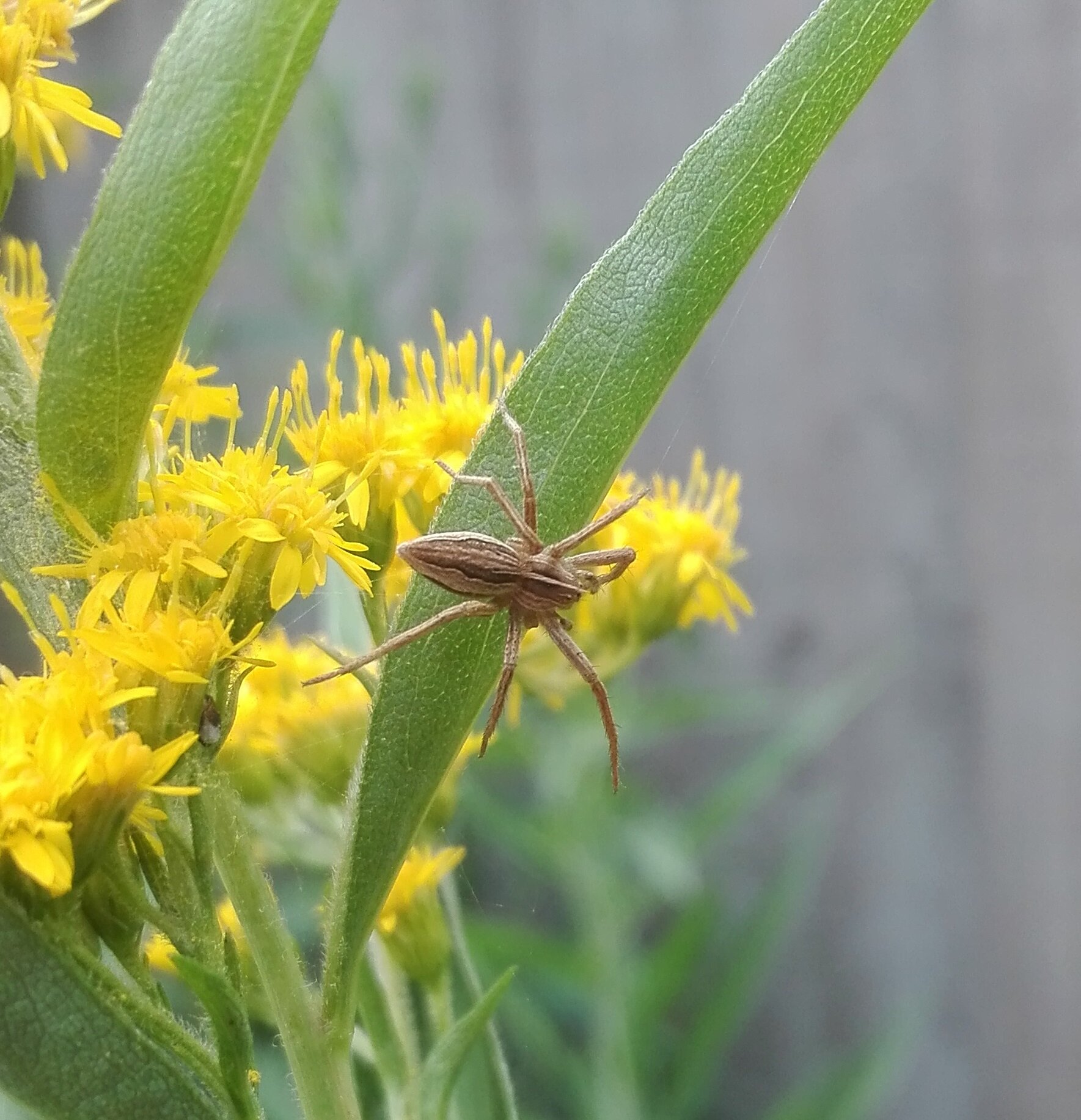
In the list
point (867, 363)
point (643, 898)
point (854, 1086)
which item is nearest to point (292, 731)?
point (643, 898)

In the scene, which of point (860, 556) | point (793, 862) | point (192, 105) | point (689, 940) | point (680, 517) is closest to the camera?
point (192, 105)

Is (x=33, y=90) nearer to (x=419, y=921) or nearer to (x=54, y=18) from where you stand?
(x=54, y=18)

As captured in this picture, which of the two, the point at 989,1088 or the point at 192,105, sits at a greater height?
the point at 192,105

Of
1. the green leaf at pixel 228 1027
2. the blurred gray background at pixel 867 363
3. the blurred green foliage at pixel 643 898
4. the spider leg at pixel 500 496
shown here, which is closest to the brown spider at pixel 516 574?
the spider leg at pixel 500 496

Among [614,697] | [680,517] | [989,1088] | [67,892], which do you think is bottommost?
[989,1088]

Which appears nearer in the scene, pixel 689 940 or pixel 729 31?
pixel 689 940

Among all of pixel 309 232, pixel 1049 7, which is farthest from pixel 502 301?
pixel 1049 7

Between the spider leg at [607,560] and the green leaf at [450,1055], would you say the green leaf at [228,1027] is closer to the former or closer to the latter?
the green leaf at [450,1055]

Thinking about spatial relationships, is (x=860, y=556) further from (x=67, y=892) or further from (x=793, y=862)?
(x=67, y=892)
